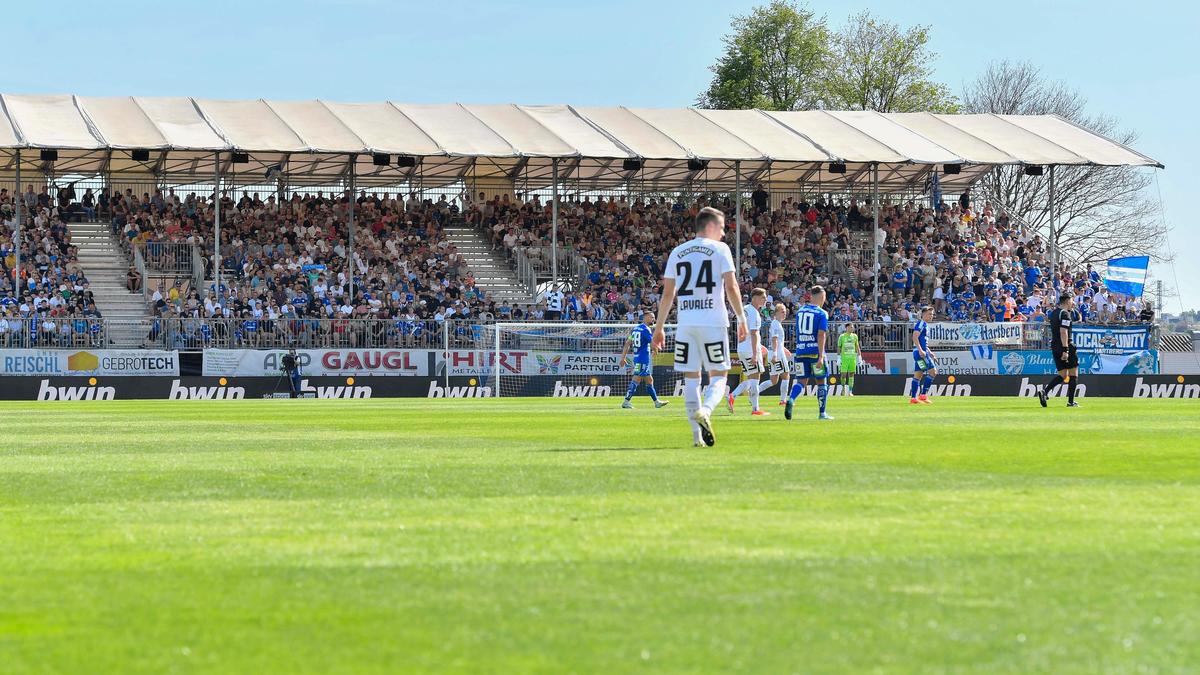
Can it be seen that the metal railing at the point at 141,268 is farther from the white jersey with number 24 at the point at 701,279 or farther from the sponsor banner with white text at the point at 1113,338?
the white jersey with number 24 at the point at 701,279

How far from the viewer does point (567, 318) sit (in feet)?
156

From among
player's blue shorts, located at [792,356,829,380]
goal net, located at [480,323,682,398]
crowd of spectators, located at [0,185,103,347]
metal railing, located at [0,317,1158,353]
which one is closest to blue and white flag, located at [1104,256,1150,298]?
metal railing, located at [0,317,1158,353]

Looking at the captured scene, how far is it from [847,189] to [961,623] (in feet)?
186

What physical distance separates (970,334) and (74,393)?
25151mm

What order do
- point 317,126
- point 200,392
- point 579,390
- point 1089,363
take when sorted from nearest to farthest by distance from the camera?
point 200,392
point 579,390
point 1089,363
point 317,126

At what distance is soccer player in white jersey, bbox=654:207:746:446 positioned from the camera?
1382 centimetres

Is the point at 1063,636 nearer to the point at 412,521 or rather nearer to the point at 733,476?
the point at 412,521

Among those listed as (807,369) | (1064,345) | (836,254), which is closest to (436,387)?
(836,254)

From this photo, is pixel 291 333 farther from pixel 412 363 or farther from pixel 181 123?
pixel 181 123

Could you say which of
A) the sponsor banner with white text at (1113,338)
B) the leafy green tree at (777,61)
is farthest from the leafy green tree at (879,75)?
the sponsor banner with white text at (1113,338)

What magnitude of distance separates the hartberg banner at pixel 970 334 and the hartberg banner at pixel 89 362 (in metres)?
21.7

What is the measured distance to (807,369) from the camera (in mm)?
22703

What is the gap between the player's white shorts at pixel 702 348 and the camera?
1392 centimetres

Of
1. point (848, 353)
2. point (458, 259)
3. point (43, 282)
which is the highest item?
point (458, 259)
